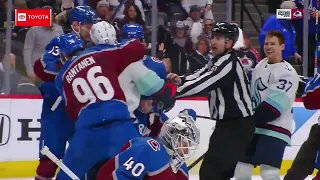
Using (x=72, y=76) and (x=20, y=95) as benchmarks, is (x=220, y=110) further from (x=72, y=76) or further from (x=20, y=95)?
(x=20, y=95)

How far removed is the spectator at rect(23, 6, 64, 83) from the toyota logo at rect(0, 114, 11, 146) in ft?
1.44

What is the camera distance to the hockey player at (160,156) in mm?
3104

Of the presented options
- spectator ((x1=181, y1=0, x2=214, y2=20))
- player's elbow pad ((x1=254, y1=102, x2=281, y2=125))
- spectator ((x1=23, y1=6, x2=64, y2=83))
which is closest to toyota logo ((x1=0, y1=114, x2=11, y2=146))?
spectator ((x1=23, y1=6, x2=64, y2=83))

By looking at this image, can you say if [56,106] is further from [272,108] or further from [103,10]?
[103,10]

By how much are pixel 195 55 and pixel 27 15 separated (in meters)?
1.58

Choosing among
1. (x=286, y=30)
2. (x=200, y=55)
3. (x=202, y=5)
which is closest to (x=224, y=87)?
(x=200, y=55)

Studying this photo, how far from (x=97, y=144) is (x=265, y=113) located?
4.88 ft

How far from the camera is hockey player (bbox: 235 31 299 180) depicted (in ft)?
16.5

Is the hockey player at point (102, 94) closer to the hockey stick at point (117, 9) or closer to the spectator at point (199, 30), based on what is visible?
the hockey stick at point (117, 9)

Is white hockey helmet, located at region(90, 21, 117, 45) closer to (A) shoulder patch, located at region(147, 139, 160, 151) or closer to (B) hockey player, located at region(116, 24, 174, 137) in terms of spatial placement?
(B) hockey player, located at region(116, 24, 174, 137)

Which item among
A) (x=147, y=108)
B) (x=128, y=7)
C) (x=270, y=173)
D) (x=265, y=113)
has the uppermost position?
(x=128, y=7)

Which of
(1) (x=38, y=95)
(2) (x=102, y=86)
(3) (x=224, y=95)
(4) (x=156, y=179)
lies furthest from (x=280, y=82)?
(1) (x=38, y=95)

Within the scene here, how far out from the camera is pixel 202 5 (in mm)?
7922

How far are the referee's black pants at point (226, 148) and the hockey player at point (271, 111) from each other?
0.36m
